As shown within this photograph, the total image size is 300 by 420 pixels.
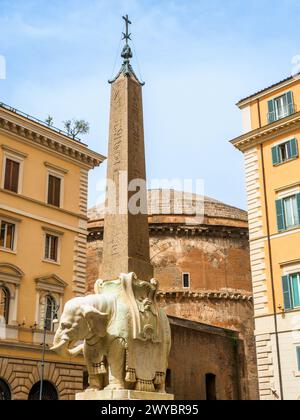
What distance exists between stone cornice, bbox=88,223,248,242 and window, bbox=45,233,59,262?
29.5 ft

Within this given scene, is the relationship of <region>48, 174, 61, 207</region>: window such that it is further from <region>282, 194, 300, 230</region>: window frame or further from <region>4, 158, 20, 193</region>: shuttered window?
<region>282, 194, 300, 230</region>: window frame

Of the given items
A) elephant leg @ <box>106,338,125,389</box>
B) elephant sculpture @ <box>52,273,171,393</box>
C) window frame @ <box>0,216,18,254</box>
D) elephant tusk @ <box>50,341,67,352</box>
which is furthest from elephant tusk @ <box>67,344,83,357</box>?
window frame @ <box>0,216,18,254</box>

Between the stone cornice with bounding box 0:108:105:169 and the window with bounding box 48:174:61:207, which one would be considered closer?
the stone cornice with bounding box 0:108:105:169

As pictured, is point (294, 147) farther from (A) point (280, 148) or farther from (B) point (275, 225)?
(B) point (275, 225)

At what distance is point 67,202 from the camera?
71.3 ft

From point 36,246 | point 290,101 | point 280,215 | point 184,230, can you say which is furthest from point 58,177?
point 184,230

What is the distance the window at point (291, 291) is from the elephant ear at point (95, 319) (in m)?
11.7

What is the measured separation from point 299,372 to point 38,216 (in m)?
9.74

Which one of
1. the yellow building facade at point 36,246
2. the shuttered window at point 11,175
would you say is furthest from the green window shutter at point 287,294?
the shuttered window at point 11,175

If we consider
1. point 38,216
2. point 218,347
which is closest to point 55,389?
point 38,216

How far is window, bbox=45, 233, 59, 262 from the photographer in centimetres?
2040

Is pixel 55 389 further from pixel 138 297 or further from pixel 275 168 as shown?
pixel 138 297

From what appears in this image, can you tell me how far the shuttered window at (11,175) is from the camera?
19.7m

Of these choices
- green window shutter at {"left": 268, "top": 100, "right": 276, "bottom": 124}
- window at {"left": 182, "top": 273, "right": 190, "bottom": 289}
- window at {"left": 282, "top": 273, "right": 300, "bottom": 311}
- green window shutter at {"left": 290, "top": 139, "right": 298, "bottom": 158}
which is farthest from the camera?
window at {"left": 182, "top": 273, "right": 190, "bottom": 289}
